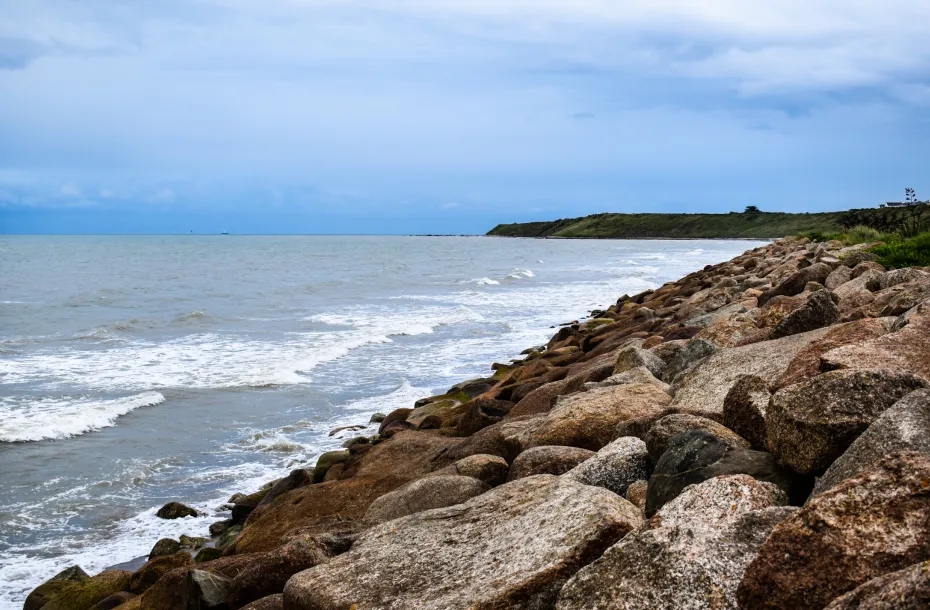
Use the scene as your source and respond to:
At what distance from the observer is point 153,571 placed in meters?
6.93

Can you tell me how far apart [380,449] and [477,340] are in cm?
1300

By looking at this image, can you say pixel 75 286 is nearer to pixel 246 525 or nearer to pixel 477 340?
pixel 477 340

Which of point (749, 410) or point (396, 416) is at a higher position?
point (749, 410)

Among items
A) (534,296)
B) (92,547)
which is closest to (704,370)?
(92,547)

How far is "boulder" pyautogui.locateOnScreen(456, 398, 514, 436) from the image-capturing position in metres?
9.17

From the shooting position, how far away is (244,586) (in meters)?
5.12

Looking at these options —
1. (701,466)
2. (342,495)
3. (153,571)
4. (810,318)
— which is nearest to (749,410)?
(701,466)

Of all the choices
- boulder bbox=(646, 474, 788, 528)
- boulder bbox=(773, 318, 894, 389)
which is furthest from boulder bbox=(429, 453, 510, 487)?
boulder bbox=(646, 474, 788, 528)

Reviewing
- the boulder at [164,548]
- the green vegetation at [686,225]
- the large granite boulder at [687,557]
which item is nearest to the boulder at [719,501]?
the large granite boulder at [687,557]

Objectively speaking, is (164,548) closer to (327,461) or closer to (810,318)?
(327,461)

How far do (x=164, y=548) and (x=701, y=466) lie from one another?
6.23m

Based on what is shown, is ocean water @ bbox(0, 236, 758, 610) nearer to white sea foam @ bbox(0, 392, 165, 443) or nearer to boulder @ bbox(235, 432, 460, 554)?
white sea foam @ bbox(0, 392, 165, 443)

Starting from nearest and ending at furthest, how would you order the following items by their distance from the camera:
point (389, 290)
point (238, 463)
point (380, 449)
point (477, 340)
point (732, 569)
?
point (732, 569) → point (380, 449) → point (238, 463) → point (477, 340) → point (389, 290)

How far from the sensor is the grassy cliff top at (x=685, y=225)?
132 m
